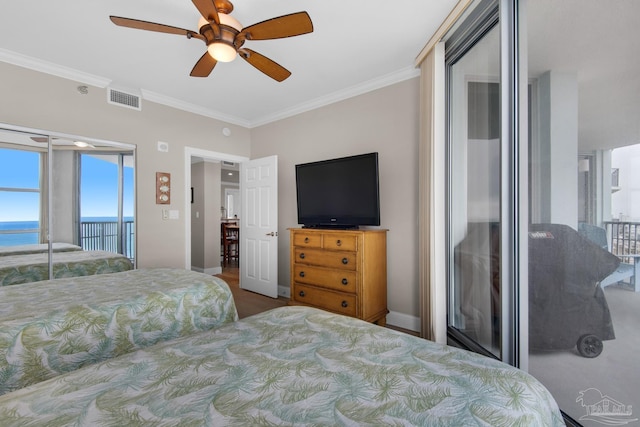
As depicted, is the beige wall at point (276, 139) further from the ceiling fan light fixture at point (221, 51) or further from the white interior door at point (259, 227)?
the ceiling fan light fixture at point (221, 51)

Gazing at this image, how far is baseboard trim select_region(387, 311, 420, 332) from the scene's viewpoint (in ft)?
9.61

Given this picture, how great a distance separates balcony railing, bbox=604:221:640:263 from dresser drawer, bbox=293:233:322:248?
2.19 m

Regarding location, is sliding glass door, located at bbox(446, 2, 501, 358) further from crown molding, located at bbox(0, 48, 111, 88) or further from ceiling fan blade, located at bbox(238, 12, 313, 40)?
crown molding, located at bbox(0, 48, 111, 88)

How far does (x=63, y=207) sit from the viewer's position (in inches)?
116

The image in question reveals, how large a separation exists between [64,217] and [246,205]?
2097mm

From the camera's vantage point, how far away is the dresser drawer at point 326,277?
2830mm

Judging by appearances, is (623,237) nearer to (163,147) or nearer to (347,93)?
(347,93)

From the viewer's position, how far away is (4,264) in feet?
8.36

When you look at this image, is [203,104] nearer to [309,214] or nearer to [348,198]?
[309,214]

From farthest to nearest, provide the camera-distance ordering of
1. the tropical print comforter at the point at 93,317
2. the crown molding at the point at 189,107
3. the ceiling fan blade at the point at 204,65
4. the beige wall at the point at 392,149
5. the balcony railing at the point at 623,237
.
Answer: the crown molding at the point at 189,107
the beige wall at the point at 392,149
the ceiling fan blade at the point at 204,65
the tropical print comforter at the point at 93,317
the balcony railing at the point at 623,237

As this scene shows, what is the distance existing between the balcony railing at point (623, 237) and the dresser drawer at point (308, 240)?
2.19 metres

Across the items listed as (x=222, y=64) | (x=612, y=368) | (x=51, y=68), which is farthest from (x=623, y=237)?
(x=51, y=68)

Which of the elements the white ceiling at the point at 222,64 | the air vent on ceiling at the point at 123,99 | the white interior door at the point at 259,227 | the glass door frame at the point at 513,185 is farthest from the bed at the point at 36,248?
the glass door frame at the point at 513,185

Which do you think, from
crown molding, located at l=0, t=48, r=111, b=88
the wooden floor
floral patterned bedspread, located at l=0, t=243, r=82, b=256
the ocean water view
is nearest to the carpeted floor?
the wooden floor
